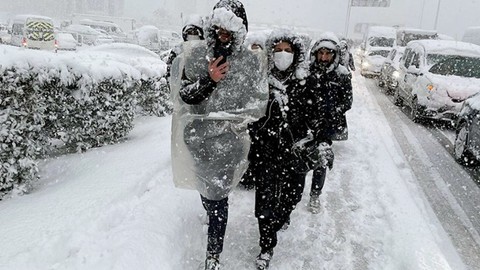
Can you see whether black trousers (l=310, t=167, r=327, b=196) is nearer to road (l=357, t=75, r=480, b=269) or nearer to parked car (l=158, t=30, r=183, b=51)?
road (l=357, t=75, r=480, b=269)

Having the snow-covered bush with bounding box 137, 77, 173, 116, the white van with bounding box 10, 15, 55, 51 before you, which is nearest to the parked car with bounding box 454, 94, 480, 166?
the snow-covered bush with bounding box 137, 77, 173, 116

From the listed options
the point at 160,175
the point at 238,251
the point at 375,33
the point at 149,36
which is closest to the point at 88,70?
the point at 160,175

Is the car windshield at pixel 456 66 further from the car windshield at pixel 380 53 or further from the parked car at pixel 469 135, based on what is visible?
the car windshield at pixel 380 53

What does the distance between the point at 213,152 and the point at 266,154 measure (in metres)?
0.50

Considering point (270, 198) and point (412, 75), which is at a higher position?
point (412, 75)

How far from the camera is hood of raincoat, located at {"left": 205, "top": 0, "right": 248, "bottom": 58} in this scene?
2.62m

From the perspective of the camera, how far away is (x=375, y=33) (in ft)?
70.4

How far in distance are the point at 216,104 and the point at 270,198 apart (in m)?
0.94

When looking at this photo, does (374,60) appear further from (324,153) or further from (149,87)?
(324,153)

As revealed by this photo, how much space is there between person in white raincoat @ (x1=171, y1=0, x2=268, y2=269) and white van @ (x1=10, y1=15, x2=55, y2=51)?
1801 centimetres

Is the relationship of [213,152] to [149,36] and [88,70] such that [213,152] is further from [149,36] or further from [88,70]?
[149,36]

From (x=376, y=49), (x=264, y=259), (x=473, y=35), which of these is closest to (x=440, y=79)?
(x=264, y=259)

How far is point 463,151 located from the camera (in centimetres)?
655

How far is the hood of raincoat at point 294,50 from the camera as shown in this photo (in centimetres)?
301
